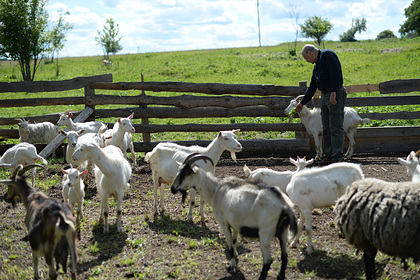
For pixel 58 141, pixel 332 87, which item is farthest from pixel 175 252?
pixel 58 141

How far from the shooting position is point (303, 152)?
12703 mm

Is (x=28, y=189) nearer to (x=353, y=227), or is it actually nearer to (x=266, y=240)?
(x=266, y=240)

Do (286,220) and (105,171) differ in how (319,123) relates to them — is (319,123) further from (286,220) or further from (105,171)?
(286,220)

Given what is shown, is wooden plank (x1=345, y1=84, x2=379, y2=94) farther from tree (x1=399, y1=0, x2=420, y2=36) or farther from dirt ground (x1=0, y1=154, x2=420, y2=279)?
tree (x1=399, y1=0, x2=420, y2=36)

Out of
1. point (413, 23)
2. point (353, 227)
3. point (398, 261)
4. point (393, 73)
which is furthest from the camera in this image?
point (413, 23)

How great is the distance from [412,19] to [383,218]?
78.2 m

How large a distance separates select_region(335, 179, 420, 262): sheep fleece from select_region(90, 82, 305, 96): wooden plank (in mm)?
7494

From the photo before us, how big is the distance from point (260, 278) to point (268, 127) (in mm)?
8003

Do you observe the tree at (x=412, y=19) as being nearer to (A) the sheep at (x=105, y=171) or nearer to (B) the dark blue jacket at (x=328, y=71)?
(B) the dark blue jacket at (x=328, y=71)

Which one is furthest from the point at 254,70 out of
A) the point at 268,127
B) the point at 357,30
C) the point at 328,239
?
the point at 357,30

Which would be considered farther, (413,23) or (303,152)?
(413,23)

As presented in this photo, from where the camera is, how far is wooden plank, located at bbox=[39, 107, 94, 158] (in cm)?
1177

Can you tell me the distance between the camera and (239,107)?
43.5ft

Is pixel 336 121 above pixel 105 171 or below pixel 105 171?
above
